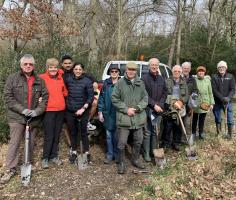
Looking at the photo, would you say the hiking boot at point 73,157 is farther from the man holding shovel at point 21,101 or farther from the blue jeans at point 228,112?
the blue jeans at point 228,112

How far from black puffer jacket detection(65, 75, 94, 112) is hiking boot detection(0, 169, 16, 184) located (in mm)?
1599

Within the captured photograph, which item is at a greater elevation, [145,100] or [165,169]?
[145,100]

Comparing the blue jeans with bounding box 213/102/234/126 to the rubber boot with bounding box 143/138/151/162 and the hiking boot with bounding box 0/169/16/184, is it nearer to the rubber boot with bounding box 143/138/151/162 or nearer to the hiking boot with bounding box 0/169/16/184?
the rubber boot with bounding box 143/138/151/162

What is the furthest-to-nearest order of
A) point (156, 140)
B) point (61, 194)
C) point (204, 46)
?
point (204, 46)
point (156, 140)
point (61, 194)

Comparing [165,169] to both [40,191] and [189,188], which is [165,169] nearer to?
[189,188]

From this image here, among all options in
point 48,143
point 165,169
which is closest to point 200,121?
point 165,169

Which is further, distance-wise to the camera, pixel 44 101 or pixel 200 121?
pixel 200 121

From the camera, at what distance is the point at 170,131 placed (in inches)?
311

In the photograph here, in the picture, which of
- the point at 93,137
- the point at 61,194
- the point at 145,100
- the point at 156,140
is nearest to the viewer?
the point at 61,194

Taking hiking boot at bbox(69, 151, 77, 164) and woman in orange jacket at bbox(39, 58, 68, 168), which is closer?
woman in orange jacket at bbox(39, 58, 68, 168)

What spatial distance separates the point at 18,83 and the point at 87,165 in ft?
7.13

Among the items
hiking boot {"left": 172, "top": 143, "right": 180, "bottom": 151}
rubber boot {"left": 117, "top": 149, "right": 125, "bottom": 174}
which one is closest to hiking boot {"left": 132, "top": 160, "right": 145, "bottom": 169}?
rubber boot {"left": 117, "top": 149, "right": 125, "bottom": 174}

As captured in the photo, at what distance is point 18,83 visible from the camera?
20.1 feet

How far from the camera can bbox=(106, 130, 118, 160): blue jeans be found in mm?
7160
